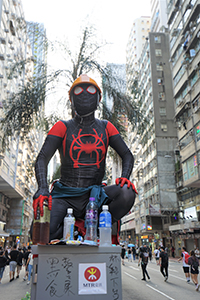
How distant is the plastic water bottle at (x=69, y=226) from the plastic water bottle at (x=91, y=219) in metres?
0.17

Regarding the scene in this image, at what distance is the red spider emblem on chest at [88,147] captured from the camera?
3457 millimetres

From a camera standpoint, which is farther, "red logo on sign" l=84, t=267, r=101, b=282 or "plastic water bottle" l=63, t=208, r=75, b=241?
"plastic water bottle" l=63, t=208, r=75, b=241

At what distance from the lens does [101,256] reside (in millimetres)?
2666

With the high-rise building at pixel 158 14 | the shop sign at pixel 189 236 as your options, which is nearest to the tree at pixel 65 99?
the shop sign at pixel 189 236

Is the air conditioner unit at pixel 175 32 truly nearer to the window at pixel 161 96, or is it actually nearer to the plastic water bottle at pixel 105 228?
the window at pixel 161 96

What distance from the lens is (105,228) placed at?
2.85 metres

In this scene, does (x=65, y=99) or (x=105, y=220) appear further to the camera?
(x=65, y=99)

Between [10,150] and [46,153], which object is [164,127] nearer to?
[10,150]

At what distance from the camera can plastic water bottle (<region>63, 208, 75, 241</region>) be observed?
2.94m

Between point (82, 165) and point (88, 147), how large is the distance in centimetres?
23

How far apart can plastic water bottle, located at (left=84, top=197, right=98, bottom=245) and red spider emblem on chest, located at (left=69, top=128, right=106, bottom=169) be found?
533mm

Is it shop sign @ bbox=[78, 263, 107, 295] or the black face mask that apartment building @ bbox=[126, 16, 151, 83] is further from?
shop sign @ bbox=[78, 263, 107, 295]

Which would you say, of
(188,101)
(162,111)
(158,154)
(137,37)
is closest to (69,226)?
(188,101)

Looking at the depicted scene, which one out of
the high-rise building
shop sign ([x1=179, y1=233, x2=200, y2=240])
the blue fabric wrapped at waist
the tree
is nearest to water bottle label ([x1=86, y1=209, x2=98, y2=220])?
the blue fabric wrapped at waist
